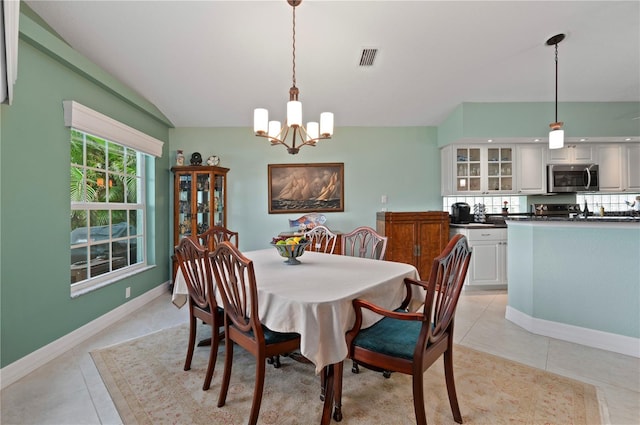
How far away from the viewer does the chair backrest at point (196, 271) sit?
1.76 m

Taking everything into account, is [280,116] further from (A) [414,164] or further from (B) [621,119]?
(B) [621,119]

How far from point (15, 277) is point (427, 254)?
4.17 m

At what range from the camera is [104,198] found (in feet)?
10.2

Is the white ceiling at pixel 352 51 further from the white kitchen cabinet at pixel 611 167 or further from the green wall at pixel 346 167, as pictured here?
the white kitchen cabinet at pixel 611 167

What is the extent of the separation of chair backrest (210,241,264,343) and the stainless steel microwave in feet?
15.0

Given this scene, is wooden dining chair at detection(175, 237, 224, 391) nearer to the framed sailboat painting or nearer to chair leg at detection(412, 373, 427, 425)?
chair leg at detection(412, 373, 427, 425)

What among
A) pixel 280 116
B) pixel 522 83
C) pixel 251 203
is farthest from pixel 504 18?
pixel 251 203

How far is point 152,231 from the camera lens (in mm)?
3855

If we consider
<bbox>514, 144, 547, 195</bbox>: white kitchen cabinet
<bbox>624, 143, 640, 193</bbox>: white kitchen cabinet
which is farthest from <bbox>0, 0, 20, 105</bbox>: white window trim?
<bbox>624, 143, 640, 193</bbox>: white kitchen cabinet

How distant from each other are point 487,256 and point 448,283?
298 cm

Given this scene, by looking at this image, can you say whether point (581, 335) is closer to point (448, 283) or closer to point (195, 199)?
point (448, 283)

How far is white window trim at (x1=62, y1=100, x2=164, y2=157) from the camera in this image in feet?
7.98

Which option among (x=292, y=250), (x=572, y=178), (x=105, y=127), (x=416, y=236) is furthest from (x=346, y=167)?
(x=572, y=178)

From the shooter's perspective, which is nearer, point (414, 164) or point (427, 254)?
point (427, 254)
